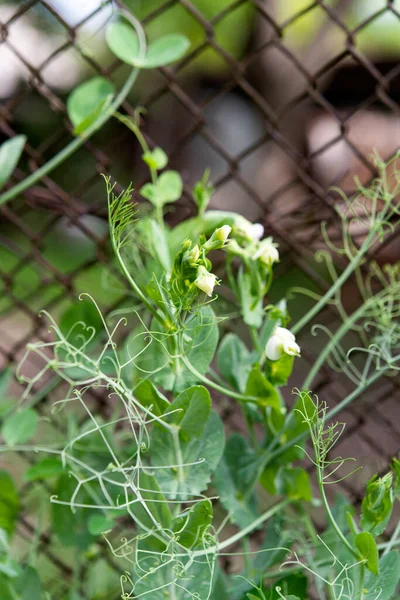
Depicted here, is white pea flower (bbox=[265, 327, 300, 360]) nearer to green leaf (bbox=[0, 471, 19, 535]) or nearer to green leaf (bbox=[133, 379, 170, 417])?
green leaf (bbox=[133, 379, 170, 417])

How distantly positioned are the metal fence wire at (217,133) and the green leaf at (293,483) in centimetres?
23

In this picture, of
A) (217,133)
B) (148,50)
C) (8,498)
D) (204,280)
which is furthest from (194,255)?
(217,133)

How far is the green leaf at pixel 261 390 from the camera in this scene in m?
0.53

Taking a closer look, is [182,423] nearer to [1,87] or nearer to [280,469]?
[280,469]

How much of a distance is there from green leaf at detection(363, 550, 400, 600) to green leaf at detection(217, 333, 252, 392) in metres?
0.20

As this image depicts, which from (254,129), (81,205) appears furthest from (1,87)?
(81,205)

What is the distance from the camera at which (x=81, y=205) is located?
2.80 ft

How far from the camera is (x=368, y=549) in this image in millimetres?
441

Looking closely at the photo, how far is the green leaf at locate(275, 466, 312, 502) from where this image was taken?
62cm

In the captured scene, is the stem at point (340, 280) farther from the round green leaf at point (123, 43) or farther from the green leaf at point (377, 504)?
the round green leaf at point (123, 43)

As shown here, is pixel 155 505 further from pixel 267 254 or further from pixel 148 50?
pixel 148 50

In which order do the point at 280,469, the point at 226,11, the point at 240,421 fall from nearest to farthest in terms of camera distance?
the point at 280,469, the point at 226,11, the point at 240,421

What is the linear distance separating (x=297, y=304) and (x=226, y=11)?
1.33 metres

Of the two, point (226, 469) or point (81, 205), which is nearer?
point (226, 469)
